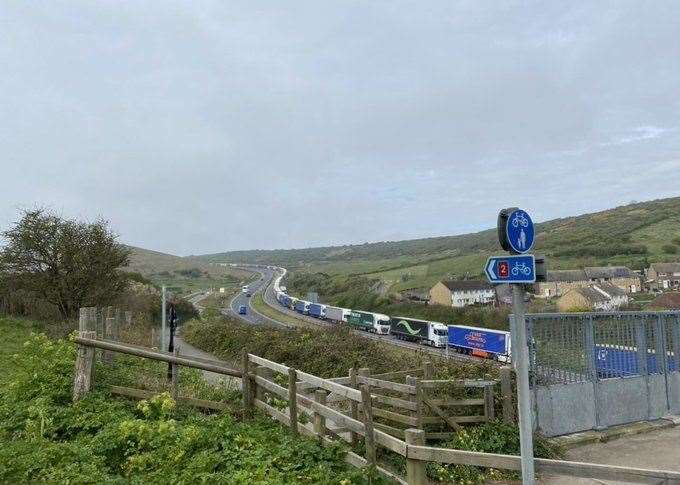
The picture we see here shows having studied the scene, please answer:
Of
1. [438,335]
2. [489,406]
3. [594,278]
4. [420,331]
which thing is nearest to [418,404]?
[489,406]

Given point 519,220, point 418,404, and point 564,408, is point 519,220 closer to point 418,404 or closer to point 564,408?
point 418,404

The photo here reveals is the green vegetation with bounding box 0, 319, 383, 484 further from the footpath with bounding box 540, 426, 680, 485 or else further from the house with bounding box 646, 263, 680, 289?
the house with bounding box 646, 263, 680, 289

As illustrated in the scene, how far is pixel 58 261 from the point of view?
2116cm

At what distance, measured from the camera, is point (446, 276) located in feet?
318

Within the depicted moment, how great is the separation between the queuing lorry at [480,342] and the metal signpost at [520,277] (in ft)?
113

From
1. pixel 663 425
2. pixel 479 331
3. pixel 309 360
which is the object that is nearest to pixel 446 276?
pixel 479 331

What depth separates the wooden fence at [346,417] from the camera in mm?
3885

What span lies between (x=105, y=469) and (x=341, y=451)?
2.89 m

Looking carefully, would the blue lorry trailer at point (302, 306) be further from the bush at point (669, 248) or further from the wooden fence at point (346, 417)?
the wooden fence at point (346, 417)

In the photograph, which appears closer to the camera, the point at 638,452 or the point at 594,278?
the point at 638,452

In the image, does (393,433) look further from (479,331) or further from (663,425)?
(479,331)

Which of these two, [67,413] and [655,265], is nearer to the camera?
[67,413]

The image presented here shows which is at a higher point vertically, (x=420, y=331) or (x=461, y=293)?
(x=461, y=293)

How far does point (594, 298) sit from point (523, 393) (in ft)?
223
